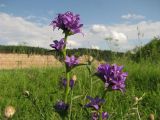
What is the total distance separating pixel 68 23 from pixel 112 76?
48 cm

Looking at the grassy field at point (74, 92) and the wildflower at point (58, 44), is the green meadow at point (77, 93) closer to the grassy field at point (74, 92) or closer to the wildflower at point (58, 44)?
the grassy field at point (74, 92)

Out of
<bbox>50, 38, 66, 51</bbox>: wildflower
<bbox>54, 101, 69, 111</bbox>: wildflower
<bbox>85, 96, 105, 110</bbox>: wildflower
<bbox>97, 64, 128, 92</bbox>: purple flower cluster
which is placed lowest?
<bbox>54, 101, 69, 111</bbox>: wildflower

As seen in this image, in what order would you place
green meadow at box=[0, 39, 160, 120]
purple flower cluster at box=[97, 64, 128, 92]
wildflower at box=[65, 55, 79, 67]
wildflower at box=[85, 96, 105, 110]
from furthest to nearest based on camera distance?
green meadow at box=[0, 39, 160, 120] → wildflower at box=[65, 55, 79, 67] → wildflower at box=[85, 96, 105, 110] → purple flower cluster at box=[97, 64, 128, 92]

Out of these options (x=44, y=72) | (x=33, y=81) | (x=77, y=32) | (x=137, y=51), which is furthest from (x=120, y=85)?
(x=137, y=51)

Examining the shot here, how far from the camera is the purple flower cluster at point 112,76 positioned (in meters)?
2.12

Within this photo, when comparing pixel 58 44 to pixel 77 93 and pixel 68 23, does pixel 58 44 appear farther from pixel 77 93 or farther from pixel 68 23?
pixel 77 93

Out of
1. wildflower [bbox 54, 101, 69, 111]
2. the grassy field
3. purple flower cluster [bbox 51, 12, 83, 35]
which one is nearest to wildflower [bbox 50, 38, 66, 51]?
purple flower cluster [bbox 51, 12, 83, 35]

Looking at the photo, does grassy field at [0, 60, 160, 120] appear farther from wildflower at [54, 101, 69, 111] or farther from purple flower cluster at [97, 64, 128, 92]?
purple flower cluster at [97, 64, 128, 92]

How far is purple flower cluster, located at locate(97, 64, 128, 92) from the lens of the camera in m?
2.12

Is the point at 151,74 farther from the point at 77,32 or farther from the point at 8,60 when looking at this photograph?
the point at 8,60

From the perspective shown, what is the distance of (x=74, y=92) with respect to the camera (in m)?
6.39

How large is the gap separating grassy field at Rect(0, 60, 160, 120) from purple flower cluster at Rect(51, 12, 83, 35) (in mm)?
2134

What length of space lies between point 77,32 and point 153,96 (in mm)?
3578

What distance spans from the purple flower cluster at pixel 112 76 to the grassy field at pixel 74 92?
2371 millimetres
